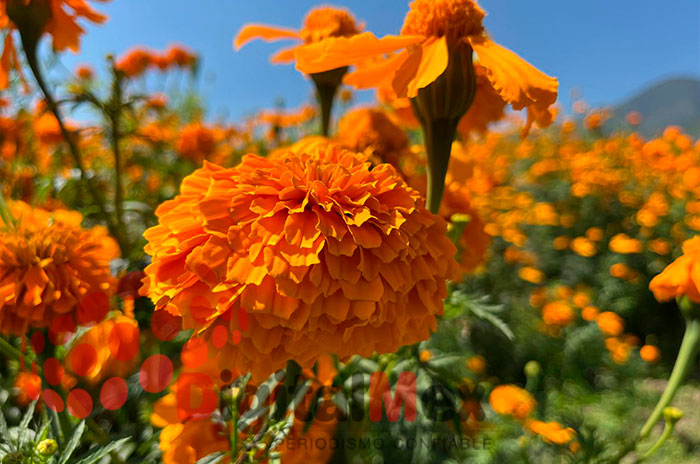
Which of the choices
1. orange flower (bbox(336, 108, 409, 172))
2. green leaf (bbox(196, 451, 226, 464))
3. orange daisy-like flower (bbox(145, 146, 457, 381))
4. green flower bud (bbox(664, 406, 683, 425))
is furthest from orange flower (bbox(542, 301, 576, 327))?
green leaf (bbox(196, 451, 226, 464))

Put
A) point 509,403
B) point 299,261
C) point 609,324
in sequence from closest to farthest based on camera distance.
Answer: point 299,261
point 509,403
point 609,324

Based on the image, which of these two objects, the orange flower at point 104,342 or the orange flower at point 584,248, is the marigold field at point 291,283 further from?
the orange flower at point 584,248

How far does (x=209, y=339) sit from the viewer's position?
0.52 meters

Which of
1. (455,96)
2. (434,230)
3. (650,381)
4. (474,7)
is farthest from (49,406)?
(650,381)

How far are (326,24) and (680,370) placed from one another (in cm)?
93

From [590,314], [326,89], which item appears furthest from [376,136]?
[590,314]

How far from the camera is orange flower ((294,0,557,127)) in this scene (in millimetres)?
563

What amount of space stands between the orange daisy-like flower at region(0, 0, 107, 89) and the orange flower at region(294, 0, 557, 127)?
0.58 meters

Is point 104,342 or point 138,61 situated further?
point 138,61

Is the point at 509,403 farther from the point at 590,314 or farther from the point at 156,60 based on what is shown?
the point at 156,60

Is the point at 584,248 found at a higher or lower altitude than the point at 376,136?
lower

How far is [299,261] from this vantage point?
0.47 meters

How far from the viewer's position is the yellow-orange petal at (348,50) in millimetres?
578

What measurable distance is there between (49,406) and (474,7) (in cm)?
81
